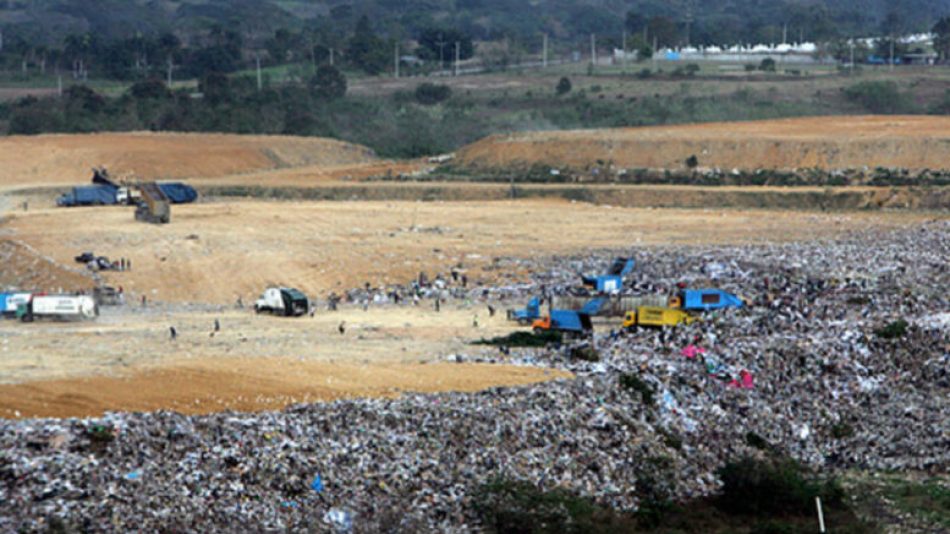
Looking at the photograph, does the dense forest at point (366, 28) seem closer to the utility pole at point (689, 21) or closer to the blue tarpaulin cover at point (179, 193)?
the utility pole at point (689, 21)

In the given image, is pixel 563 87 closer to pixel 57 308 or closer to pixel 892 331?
pixel 57 308

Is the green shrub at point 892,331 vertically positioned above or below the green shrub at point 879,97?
below

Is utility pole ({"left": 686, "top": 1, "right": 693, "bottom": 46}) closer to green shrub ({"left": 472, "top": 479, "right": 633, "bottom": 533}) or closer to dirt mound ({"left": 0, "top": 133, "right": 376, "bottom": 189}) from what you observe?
dirt mound ({"left": 0, "top": 133, "right": 376, "bottom": 189})

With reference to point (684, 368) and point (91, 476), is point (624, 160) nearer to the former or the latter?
point (684, 368)

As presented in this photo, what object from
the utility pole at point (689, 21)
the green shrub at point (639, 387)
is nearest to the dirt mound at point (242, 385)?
the green shrub at point (639, 387)

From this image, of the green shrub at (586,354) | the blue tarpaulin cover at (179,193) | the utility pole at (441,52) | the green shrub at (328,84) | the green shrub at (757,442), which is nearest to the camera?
the green shrub at (757,442)

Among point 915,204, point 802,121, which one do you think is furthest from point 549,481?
point 802,121

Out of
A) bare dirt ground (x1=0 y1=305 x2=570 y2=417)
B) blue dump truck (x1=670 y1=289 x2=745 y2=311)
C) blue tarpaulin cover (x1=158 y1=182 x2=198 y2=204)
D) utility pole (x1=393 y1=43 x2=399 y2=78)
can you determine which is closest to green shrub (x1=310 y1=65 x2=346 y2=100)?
utility pole (x1=393 y1=43 x2=399 y2=78)

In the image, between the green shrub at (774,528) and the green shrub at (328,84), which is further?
the green shrub at (328,84)
